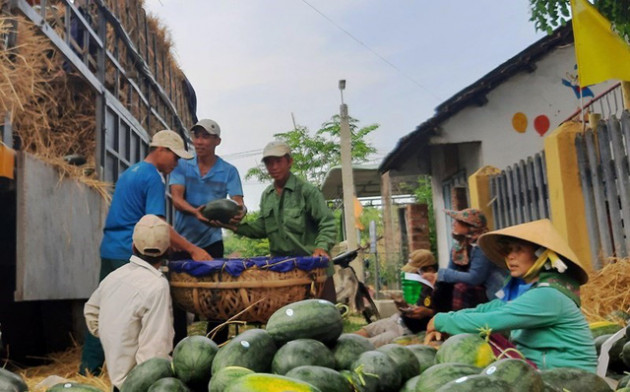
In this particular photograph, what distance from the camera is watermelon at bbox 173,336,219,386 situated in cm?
221

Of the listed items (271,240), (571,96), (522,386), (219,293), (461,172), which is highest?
(571,96)

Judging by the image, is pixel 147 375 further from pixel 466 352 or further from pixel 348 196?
pixel 348 196

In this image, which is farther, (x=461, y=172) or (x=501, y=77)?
(x=461, y=172)

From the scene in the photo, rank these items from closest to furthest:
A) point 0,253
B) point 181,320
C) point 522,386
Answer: point 522,386
point 181,320
point 0,253

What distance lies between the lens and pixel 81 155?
603cm

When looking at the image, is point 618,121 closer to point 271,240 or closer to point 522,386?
point 271,240

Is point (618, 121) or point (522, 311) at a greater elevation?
point (618, 121)

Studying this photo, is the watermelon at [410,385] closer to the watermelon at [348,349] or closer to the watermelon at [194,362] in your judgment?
the watermelon at [348,349]

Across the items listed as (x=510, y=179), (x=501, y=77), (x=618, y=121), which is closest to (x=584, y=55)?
(x=618, y=121)

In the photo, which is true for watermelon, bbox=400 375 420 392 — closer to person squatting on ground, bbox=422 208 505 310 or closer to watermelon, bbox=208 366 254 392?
watermelon, bbox=208 366 254 392

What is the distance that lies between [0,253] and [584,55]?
6742 millimetres

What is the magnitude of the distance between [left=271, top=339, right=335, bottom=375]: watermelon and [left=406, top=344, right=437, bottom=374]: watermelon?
1.22 feet

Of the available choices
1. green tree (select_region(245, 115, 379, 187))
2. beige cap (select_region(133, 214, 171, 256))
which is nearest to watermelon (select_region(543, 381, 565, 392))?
beige cap (select_region(133, 214, 171, 256))

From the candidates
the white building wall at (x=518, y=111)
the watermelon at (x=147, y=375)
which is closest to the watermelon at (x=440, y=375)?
the watermelon at (x=147, y=375)
